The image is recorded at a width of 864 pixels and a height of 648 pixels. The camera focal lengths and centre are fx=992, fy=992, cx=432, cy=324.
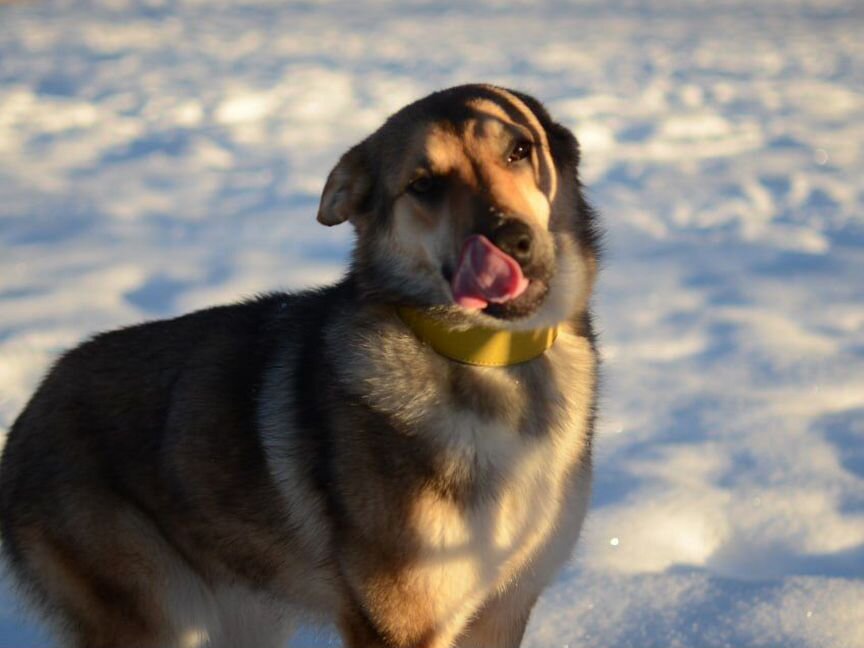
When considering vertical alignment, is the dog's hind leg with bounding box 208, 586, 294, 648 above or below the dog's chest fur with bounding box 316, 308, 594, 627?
below

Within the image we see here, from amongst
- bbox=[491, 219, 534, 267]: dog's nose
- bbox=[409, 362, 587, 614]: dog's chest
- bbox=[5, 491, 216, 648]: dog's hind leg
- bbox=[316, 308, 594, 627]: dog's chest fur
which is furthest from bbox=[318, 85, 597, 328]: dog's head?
bbox=[5, 491, 216, 648]: dog's hind leg

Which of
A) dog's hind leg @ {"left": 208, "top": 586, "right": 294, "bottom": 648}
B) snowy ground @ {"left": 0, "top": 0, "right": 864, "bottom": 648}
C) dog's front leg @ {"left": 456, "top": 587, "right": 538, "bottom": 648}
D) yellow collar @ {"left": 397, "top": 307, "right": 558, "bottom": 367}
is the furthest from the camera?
snowy ground @ {"left": 0, "top": 0, "right": 864, "bottom": 648}

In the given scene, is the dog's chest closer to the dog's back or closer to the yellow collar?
the yellow collar

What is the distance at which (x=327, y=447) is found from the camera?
234 centimetres

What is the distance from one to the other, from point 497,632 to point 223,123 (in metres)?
7.07

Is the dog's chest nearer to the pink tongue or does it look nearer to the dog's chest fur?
the dog's chest fur

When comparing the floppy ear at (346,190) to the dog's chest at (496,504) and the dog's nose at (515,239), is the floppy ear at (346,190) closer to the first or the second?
the dog's nose at (515,239)

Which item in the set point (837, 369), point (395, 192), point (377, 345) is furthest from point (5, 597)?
point (837, 369)

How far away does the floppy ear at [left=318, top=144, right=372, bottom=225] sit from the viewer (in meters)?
2.48

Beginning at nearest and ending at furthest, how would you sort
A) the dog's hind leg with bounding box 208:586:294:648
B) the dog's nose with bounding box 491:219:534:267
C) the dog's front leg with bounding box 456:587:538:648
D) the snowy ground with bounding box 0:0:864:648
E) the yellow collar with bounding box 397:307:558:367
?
the dog's nose with bounding box 491:219:534:267
the yellow collar with bounding box 397:307:558:367
the dog's front leg with bounding box 456:587:538:648
the dog's hind leg with bounding box 208:586:294:648
the snowy ground with bounding box 0:0:864:648

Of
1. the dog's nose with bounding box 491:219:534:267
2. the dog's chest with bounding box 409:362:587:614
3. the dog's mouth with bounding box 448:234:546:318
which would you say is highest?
the dog's nose with bounding box 491:219:534:267

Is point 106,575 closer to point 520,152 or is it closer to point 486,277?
point 486,277

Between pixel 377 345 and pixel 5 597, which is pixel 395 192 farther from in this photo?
pixel 5 597

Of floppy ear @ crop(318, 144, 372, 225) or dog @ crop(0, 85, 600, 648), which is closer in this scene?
dog @ crop(0, 85, 600, 648)
